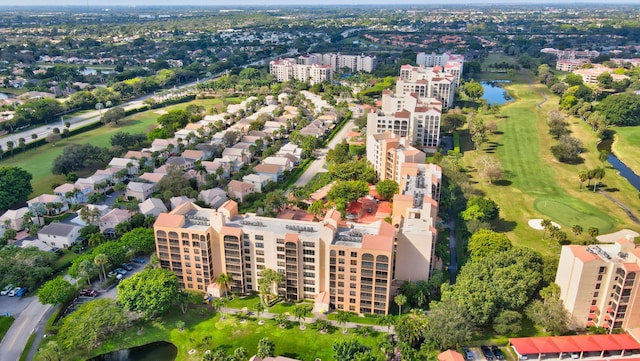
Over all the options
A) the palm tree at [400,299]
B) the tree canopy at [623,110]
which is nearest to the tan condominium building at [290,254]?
the palm tree at [400,299]

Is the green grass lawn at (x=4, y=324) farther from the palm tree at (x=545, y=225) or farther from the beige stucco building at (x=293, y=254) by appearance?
the palm tree at (x=545, y=225)

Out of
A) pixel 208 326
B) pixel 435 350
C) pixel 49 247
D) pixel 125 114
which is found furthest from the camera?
pixel 125 114

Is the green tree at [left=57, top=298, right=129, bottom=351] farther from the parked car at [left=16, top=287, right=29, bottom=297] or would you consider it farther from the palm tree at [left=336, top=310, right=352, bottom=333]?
the palm tree at [left=336, top=310, right=352, bottom=333]

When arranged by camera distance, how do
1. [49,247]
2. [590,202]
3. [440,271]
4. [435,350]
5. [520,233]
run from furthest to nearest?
[590,202]
[520,233]
[49,247]
[440,271]
[435,350]

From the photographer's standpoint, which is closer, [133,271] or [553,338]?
[553,338]

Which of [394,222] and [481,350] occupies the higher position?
[394,222]

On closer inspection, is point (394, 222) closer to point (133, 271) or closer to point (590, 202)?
point (133, 271)

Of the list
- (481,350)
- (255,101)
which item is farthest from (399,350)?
(255,101)

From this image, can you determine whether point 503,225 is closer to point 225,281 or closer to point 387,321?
point 387,321
